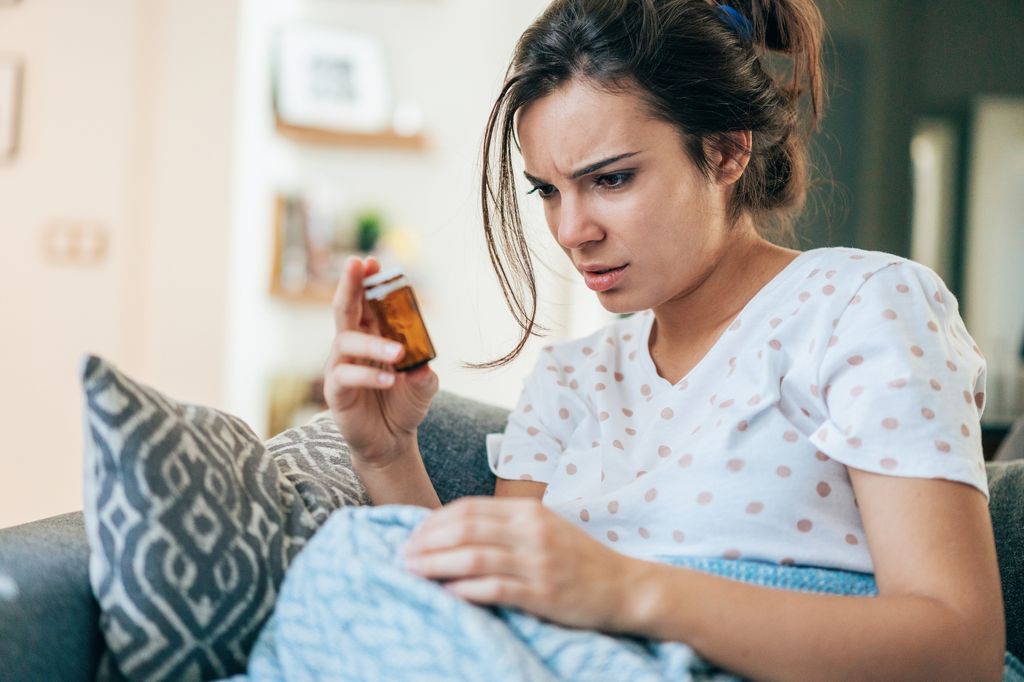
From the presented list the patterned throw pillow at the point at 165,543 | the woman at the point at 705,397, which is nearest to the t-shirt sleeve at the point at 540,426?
the woman at the point at 705,397

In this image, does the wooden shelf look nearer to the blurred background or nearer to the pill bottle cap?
the blurred background

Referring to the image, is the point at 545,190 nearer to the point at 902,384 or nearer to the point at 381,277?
the point at 381,277

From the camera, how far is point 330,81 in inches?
149

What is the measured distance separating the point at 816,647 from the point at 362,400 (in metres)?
0.56

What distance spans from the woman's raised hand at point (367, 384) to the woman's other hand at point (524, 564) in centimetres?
26

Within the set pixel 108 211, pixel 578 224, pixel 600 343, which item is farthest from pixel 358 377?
pixel 108 211

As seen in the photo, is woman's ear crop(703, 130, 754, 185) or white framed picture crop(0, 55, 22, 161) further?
white framed picture crop(0, 55, 22, 161)

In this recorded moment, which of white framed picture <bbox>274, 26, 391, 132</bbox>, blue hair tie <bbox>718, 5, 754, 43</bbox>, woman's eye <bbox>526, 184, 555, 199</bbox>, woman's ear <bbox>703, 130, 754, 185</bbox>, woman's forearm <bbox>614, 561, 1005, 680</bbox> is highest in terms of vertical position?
white framed picture <bbox>274, 26, 391, 132</bbox>

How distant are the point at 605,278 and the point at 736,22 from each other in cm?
37

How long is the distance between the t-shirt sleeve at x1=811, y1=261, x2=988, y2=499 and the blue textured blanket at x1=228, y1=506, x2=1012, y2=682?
0.25 metres

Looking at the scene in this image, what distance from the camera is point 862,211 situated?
128 inches

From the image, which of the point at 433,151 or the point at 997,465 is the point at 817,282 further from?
the point at 433,151

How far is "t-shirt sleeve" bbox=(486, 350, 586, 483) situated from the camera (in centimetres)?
133

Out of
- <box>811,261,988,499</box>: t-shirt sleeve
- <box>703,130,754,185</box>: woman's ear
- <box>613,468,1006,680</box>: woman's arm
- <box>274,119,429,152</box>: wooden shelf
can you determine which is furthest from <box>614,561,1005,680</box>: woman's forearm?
<box>274,119,429,152</box>: wooden shelf
